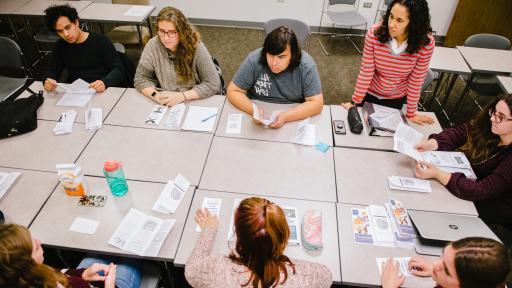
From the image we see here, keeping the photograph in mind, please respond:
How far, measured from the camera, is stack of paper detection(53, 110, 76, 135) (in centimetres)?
231

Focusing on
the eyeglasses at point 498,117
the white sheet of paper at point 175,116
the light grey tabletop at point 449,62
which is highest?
the eyeglasses at point 498,117

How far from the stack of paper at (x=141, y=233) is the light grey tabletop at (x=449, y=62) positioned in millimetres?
3030

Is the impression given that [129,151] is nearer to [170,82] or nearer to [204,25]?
[170,82]

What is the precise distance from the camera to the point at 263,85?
2547 mm

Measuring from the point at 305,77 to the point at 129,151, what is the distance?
134 centimetres

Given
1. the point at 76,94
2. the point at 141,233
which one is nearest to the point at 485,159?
the point at 141,233

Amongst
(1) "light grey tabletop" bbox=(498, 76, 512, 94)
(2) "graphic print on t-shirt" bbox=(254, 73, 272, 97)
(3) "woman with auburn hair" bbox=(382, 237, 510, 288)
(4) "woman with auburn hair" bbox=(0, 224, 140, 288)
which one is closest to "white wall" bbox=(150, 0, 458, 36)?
(1) "light grey tabletop" bbox=(498, 76, 512, 94)

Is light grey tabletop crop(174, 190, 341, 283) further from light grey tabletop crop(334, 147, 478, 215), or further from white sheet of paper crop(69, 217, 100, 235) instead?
white sheet of paper crop(69, 217, 100, 235)

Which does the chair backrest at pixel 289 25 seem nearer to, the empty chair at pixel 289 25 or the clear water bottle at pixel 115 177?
the empty chair at pixel 289 25

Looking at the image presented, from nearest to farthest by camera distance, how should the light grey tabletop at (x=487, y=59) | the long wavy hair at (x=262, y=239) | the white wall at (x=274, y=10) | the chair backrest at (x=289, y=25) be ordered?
1. the long wavy hair at (x=262, y=239)
2. the light grey tabletop at (x=487, y=59)
3. the chair backrest at (x=289, y=25)
4. the white wall at (x=274, y=10)

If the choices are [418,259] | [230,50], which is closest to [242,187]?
[418,259]

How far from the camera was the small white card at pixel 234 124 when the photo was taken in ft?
7.69

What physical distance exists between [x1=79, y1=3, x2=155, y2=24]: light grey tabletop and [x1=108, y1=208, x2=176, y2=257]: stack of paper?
2835mm

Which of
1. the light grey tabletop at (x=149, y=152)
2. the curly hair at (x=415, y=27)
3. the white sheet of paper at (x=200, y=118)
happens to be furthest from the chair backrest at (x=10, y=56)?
the curly hair at (x=415, y=27)
